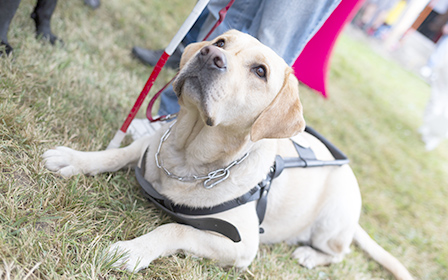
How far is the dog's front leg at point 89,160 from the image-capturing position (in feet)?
8.31

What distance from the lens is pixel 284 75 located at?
2.58 meters

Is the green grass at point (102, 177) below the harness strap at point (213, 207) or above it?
below

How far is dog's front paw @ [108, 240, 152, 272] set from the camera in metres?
2.14

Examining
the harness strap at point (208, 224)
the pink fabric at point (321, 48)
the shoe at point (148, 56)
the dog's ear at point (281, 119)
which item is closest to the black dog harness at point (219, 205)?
the harness strap at point (208, 224)

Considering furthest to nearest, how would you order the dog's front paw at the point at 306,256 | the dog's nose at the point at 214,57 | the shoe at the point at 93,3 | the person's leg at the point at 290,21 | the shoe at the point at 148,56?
the shoe at the point at 93,3 < the shoe at the point at 148,56 < the dog's front paw at the point at 306,256 < the person's leg at the point at 290,21 < the dog's nose at the point at 214,57

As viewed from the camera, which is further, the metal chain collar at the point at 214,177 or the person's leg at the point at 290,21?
the person's leg at the point at 290,21

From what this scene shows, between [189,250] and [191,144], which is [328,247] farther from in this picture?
[191,144]

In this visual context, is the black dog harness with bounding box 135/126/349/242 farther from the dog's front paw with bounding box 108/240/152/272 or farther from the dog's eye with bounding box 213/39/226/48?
the dog's eye with bounding box 213/39/226/48

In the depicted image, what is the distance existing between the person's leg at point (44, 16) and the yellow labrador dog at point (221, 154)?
188 centimetres

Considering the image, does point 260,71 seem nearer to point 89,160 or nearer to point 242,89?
point 242,89

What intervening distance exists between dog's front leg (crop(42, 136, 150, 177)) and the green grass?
0.26 feet

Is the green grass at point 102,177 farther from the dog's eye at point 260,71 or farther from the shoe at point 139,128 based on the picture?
the dog's eye at point 260,71

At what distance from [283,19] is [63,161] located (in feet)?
7.35

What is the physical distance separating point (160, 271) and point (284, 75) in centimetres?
161
